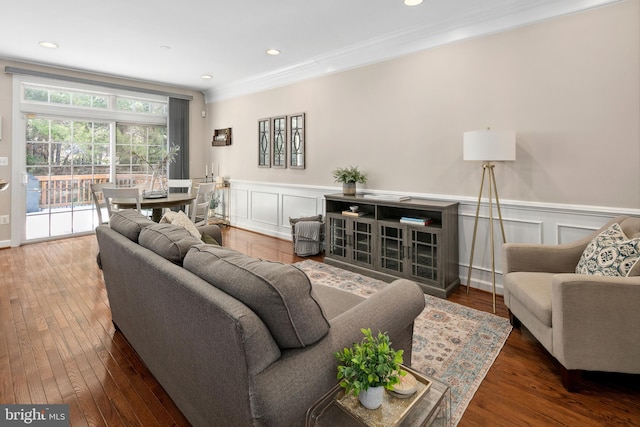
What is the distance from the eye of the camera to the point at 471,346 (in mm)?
2260

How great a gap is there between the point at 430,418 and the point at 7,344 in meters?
2.72

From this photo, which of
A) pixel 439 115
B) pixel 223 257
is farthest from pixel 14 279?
pixel 439 115

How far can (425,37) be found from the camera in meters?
3.51

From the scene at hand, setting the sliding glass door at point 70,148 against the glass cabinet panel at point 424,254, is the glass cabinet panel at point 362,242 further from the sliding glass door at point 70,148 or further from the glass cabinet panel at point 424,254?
the sliding glass door at point 70,148

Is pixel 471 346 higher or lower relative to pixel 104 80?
lower

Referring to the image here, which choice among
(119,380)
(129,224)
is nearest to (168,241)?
(129,224)

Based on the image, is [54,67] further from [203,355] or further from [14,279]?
[203,355]

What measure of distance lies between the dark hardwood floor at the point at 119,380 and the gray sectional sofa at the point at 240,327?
257 millimetres

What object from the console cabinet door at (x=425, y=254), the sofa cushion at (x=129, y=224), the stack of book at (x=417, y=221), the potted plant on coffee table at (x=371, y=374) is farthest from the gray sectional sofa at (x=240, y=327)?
the stack of book at (x=417, y=221)

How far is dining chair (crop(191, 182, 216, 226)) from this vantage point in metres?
4.32

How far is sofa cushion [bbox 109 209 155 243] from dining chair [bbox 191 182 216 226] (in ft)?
6.28

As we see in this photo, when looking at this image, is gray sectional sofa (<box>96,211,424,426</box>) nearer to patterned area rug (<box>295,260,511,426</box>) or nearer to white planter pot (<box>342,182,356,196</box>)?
patterned area rug (<box>295,260,511,426</box>)

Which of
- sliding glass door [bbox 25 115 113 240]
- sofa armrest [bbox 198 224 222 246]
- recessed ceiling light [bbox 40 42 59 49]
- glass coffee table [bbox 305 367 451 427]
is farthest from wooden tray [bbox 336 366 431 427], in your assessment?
sliding glass door [bbox 25 115 113 240]

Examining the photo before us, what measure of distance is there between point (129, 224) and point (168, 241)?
646 millimetres
